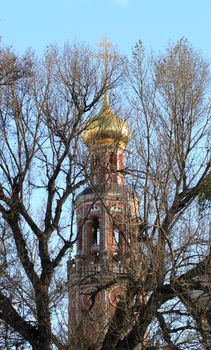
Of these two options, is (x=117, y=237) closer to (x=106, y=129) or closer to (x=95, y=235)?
(x=106, y=129)

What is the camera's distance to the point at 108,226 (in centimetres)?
1534

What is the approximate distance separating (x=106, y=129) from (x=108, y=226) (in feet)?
6.25

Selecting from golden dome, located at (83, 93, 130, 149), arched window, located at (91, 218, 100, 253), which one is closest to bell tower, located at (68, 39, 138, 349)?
golden dome, located at (83, 93, 130, 149)

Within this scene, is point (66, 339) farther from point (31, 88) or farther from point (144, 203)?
point (31, 88)

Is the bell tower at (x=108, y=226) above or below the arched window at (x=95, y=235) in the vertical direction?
below

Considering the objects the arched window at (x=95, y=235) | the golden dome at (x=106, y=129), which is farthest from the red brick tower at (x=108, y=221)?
the arched window at (x=95, y=235)

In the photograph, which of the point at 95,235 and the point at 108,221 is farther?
the point at 95,235

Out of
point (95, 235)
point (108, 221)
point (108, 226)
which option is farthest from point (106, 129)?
point (95, 235)

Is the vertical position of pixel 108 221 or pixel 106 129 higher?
pixel 106 129

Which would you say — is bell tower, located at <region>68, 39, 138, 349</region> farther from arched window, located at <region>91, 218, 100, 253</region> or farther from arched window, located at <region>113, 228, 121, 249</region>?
arched window, located at <region>91, 218, 100, 253</region>

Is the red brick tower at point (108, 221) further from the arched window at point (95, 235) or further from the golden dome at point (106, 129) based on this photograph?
the arched window at point (95, 235)

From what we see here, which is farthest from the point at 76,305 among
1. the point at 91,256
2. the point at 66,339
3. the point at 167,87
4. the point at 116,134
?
A: the point at 91,256

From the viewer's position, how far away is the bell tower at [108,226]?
45.8 feet

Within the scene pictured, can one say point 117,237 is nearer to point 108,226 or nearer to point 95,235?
point 108,226
